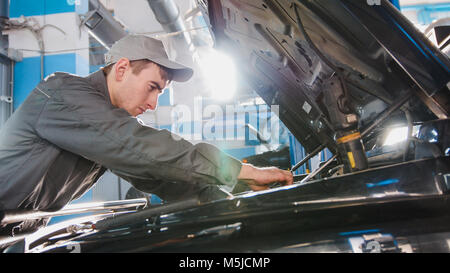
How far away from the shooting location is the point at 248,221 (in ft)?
2.17

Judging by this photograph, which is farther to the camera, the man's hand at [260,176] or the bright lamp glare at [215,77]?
the bright lamp glare at [215,77]

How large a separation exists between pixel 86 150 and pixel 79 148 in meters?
0.03

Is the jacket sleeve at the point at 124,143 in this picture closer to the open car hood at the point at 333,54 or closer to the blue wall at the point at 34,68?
the open car hood at the point at 333,54

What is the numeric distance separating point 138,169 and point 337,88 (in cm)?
75

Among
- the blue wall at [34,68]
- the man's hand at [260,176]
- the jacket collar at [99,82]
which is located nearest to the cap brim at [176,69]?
the jacket collar at [99,82]

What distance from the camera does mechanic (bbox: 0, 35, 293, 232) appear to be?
34.6 inches

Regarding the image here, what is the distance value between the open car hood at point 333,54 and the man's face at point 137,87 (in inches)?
17.5

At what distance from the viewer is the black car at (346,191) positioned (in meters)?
0.62

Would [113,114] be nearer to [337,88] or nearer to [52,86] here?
[52,86]

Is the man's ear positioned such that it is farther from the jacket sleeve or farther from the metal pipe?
the metal pipe

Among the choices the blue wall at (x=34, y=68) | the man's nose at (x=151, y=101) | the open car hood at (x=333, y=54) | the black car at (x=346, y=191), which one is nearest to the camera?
the black car at (x=346, y=191)

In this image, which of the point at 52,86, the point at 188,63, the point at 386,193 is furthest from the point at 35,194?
the point at 188,63

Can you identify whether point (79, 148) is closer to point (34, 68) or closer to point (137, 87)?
point (137, 87)

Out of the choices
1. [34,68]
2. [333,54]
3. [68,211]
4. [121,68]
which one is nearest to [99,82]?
[121,68]
